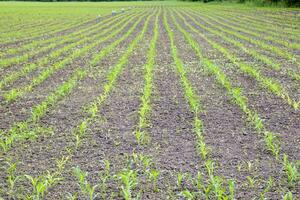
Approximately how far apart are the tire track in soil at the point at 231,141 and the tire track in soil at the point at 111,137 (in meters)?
1.10

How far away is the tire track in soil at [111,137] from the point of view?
470cm

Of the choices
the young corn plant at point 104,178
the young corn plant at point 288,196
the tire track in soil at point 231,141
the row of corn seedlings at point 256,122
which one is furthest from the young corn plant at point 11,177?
the row of corn seedlings at point 256,122

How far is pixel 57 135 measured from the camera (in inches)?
232

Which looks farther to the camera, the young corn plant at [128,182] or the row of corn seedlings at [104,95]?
the row of corn seedlings at [104,95]

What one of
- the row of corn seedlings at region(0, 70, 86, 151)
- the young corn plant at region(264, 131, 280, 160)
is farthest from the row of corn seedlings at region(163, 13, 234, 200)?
the row of corn seedlings at region(0, 70, 86, 151)

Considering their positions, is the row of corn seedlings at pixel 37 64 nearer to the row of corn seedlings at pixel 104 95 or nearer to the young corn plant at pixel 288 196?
the row of corn seedlings at pixel 104 95

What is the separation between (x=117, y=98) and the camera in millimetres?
7816

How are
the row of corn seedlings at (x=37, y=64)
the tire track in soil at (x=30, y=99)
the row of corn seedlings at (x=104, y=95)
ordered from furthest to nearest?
1. the row of corn seedlings at (x=37, y=64)
2. the tire track in soil at (x=30, y=99)
3. the row of corn seedlings at (x=104, y=95)

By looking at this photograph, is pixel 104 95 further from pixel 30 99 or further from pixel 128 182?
pixel 128 182

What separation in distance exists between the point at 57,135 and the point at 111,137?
0.74m

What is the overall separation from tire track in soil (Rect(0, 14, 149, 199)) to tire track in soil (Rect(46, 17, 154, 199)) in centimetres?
23

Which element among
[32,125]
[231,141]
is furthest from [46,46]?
[231,141]

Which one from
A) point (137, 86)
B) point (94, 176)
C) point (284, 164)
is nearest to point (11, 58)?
point (137, 86)

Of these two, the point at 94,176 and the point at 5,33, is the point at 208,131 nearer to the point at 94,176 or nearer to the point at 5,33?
the point at 94,176
